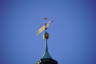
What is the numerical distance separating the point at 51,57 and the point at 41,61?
2728 millimetres

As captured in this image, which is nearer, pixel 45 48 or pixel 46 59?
pixel 46 59

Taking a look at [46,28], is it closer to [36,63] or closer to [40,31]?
[40,31]

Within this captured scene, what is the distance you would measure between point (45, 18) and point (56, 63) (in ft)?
28.8

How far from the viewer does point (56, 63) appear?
162 feet

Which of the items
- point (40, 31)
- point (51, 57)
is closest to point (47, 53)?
point (51, 57)

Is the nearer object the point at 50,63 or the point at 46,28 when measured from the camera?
the point at 50,63

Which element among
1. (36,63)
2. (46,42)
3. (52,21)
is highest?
(52,21)

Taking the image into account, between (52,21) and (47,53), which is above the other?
(52,21)

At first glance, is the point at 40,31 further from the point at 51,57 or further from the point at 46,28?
the point at 51,57

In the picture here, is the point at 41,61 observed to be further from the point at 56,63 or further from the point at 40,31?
the point at 40,31

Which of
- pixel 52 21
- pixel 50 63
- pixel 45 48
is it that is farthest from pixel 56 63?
pixel 52 21

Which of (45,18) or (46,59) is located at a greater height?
(45,18)

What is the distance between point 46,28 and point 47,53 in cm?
494

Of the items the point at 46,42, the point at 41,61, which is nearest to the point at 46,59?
the point at 41,61
